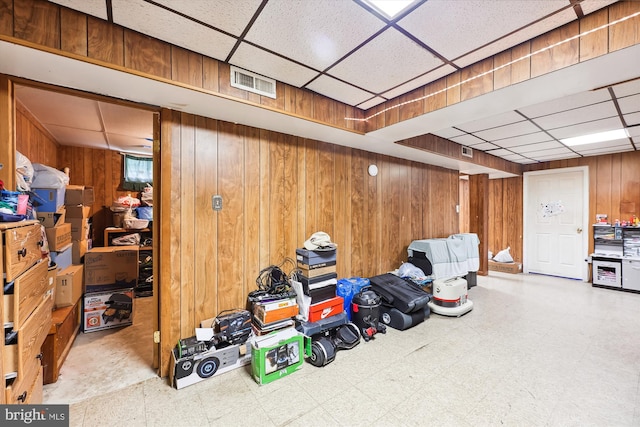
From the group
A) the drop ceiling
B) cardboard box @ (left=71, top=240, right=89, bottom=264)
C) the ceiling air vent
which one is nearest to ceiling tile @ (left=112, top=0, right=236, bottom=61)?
the drop ceiling

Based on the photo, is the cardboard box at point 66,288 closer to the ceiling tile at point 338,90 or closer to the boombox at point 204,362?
the boombox at point 204,362

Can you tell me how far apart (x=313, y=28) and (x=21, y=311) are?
7.12 ft

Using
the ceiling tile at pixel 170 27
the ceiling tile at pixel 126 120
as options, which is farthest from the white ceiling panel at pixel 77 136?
the ceiling tile at pixel 170 27

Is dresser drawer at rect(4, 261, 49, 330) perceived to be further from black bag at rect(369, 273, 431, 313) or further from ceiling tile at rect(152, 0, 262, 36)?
black bag at rect(369, 273, 431, 313)

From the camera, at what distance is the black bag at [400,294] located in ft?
9.95

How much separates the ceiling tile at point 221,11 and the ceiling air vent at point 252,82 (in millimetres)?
453

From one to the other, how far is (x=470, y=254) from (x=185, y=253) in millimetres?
4346

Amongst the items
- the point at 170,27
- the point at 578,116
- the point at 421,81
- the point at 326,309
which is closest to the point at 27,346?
the point at 170,27

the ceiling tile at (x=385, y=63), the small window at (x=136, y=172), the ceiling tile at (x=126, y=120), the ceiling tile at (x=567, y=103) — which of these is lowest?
the small window at (x=136, y=172)

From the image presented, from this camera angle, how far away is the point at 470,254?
454 centimetres

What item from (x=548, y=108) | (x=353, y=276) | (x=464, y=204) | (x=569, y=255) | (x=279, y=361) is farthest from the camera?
(x=464, y=204)

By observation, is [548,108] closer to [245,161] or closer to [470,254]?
[470,254]

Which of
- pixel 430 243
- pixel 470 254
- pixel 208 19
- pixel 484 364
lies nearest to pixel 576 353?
pixel 484 364

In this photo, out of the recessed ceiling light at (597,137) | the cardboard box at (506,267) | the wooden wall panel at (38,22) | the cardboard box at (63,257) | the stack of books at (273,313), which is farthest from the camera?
the cardboard box at (506,267)
